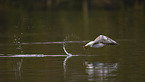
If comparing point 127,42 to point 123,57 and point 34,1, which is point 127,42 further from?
point 34,1

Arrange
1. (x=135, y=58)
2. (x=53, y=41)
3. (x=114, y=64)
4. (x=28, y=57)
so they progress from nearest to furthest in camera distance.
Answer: (x=114, y=64), (x=135, y=58), (x=28, y=57), (x=53, y=41)

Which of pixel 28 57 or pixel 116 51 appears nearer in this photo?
pixel 28 57

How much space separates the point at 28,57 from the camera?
49.2 feet

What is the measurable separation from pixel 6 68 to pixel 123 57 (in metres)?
3.40

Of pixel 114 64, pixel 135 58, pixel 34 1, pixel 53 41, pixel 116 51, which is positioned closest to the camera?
pixel 114 64

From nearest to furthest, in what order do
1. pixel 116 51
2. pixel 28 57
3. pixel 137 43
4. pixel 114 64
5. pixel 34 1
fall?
pixel 114 64 < pixel 28 57 < pixel 116 51 < pixel 137 43 < pixel 34 1

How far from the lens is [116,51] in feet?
52.6

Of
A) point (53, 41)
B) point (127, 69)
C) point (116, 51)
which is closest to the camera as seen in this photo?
point (127, 69)

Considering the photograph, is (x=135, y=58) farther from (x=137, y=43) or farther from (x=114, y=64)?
(x=137, y=43)

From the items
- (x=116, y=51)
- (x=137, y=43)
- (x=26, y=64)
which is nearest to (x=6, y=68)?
(x=26, y=64)

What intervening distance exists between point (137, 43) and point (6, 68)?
6986mm

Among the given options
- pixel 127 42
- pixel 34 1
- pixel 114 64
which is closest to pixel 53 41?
pixel 127 42

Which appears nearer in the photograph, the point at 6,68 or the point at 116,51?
the point at 6,68

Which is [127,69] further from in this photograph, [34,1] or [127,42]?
[34,1]
